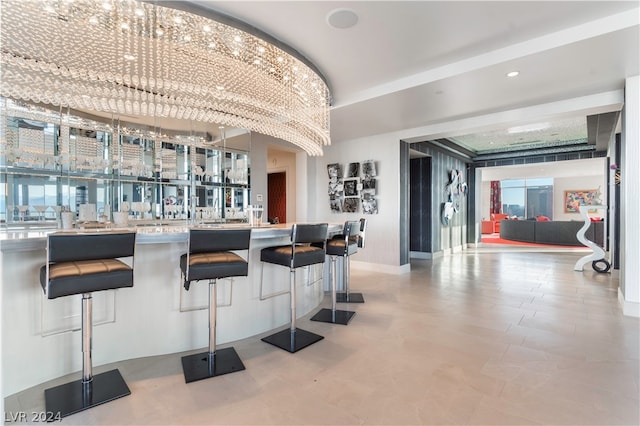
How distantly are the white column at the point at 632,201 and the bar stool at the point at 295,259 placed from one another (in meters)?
3.64

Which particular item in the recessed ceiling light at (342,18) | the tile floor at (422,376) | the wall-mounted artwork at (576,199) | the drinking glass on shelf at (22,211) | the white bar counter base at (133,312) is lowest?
the tile floor at (422,376)

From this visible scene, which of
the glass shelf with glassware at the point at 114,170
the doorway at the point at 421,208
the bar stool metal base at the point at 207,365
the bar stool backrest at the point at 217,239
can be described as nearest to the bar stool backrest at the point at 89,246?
the bar stool backrest at the point at 217,239

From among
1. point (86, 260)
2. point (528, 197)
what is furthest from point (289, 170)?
point (528, 197)

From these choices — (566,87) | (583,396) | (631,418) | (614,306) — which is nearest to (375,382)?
(583,396)

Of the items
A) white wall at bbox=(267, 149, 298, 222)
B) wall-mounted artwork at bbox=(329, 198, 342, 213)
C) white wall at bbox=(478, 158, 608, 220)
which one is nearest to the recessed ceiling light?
wall-mounted artwork at bbox=(329, 198, 342, 213)

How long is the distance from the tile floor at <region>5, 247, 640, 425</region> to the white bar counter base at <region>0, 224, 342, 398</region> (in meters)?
0.14

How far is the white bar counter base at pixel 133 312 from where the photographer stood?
1972mm

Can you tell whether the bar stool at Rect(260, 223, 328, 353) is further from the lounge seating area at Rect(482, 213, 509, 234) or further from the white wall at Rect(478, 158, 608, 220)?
the lounge seating area at Rect(482, 213, 509, 234)

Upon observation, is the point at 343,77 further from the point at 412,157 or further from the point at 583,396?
the point at 412,157

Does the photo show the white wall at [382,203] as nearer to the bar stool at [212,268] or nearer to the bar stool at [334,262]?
the bar stool at [334,262]

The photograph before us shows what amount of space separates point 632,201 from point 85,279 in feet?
17.8

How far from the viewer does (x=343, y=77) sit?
3.76 metres

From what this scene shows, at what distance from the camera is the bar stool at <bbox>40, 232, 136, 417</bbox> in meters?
1.75

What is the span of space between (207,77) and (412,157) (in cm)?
592
